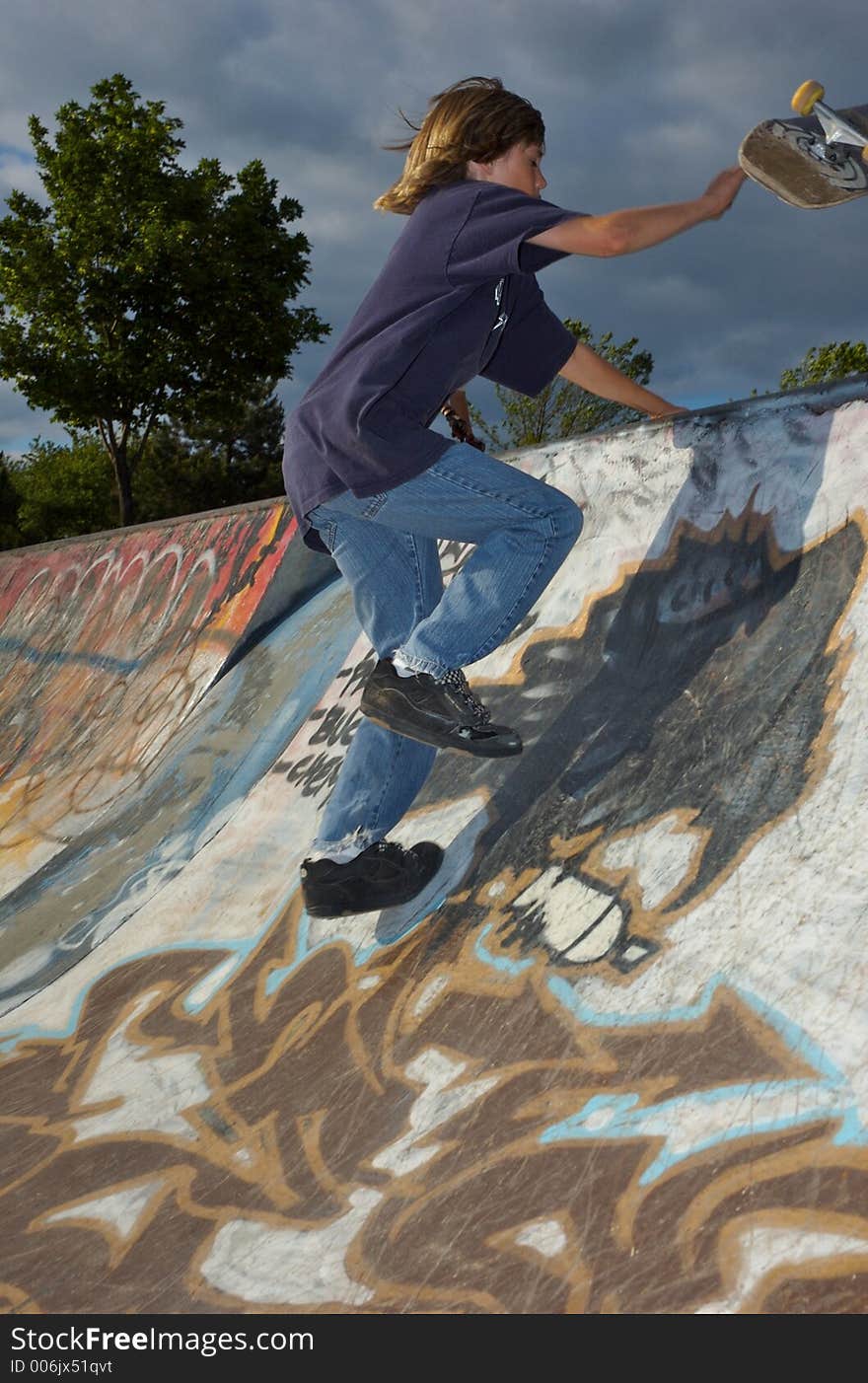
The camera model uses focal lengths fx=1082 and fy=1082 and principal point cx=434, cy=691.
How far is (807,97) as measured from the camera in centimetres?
293

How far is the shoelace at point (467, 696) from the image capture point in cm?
308

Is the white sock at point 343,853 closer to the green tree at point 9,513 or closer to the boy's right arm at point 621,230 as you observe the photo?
the boy's right arm at point 621,230

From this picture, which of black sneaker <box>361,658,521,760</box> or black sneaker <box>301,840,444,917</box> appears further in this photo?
black sneaker <box>301,840,444,917</box>

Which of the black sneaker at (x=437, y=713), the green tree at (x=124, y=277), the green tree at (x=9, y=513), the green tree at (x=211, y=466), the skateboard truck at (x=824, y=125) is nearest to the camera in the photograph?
the skateboard truck at (x=824, y=125)

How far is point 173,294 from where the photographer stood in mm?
25438

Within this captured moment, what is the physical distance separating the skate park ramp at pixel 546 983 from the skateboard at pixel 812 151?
2.09 feet

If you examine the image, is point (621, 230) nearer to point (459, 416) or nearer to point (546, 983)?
point (459, 416)

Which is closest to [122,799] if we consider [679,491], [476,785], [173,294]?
[476,785]

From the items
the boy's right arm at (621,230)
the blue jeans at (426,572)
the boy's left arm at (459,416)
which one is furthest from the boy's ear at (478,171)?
the boy's left arm at (459,416)

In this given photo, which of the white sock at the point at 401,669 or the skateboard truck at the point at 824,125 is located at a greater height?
the skateboard truck at the point at 824,125

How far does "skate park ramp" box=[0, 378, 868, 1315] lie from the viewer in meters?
1.94

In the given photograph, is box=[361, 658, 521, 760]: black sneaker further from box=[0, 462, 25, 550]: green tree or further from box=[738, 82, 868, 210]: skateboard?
box=[0, 462, 25, 550]: green tree

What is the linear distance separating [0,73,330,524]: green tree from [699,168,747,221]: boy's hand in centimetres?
2351

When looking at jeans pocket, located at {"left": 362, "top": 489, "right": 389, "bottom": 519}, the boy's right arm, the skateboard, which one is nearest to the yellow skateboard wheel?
the skateboard
